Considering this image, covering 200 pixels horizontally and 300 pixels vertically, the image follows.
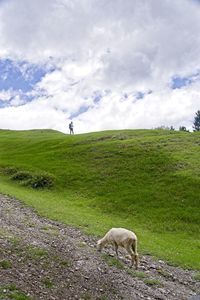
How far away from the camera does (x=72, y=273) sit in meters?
20.3

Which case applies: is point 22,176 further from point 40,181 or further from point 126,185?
point 126,185

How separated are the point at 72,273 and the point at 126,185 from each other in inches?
1286

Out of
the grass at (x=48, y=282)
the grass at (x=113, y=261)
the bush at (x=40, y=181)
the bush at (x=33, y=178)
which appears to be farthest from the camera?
the bush at (x=33, y=178)

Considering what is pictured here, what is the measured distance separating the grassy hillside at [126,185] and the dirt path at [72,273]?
5.54 meters

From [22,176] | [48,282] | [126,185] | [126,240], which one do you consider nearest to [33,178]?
[22,176]

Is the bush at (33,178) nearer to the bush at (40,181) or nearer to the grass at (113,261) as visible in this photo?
the bush at (40,181)

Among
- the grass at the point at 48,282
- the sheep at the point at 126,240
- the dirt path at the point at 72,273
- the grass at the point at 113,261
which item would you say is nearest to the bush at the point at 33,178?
the dirt path at the point at 72,273

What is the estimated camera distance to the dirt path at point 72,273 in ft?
58.5

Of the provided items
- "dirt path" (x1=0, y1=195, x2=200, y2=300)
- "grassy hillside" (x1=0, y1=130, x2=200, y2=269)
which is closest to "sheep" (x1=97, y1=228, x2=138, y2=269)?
"dirt path" (x1=0, y1=195, x2=200, y2=300)

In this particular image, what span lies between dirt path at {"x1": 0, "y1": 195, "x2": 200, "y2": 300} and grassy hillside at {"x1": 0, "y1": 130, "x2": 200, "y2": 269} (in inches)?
218

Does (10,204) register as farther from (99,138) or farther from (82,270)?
(99,138)

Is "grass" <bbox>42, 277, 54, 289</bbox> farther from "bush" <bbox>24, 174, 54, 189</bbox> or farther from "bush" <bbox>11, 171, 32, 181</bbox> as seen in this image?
"bush" <bbox>11, 171, 32, 181</bbox>

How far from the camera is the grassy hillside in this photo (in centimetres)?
3772

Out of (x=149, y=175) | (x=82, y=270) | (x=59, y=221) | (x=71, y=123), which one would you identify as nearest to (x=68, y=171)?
(x=149, y=175)
